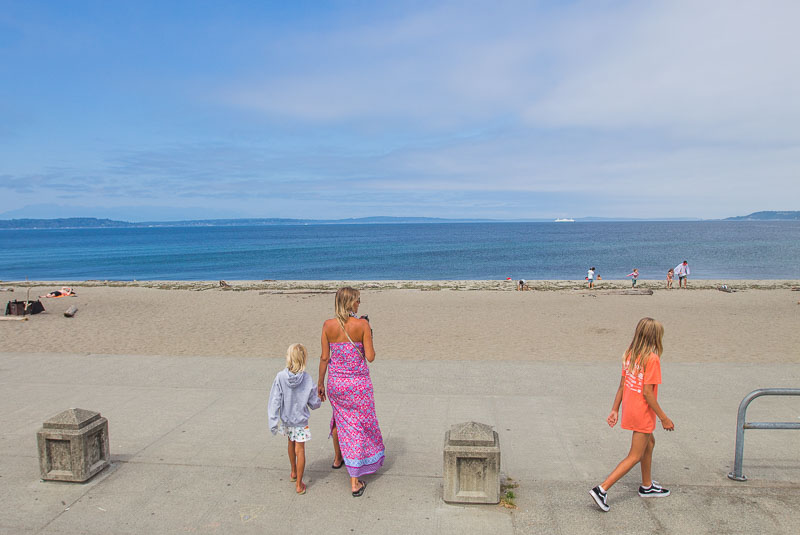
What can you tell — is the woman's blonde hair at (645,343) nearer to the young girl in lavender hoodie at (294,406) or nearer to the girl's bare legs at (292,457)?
the young girl in lavender hoodie at (294,406)

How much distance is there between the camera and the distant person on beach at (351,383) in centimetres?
439

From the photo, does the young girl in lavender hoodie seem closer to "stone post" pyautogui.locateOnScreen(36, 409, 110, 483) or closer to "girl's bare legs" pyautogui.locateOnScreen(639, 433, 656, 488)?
"stone post" pyautogui.locateOnScreen(36, 409, 110, 483)

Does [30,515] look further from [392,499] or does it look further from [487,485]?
[487,485]

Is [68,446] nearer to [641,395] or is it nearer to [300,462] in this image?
[300,462]

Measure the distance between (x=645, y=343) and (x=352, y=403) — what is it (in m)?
2.32

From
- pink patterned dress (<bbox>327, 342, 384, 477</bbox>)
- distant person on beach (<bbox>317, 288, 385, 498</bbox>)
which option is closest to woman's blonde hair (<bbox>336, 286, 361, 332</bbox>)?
distant person on beach (<bbox>317, 288, 385, 498</bbox>)

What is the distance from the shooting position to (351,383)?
4.48 metres

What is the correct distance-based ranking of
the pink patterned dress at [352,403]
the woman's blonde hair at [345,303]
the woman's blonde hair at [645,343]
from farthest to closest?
the pink patterned dress at [352,403] < the woman's blonde hair at [345,303] < the woman's blonde hair at [645,343]

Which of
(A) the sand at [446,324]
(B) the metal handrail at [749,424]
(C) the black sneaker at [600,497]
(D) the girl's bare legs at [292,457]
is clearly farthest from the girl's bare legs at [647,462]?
(A) the sand at [446,324]

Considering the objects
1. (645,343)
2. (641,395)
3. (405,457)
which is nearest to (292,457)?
(405,457)

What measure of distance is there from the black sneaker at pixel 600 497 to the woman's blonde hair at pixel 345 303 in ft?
7.73

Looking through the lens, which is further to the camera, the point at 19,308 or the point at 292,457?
the point at 19,308

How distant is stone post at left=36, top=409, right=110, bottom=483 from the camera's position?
461 cm

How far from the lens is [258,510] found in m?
4.29
